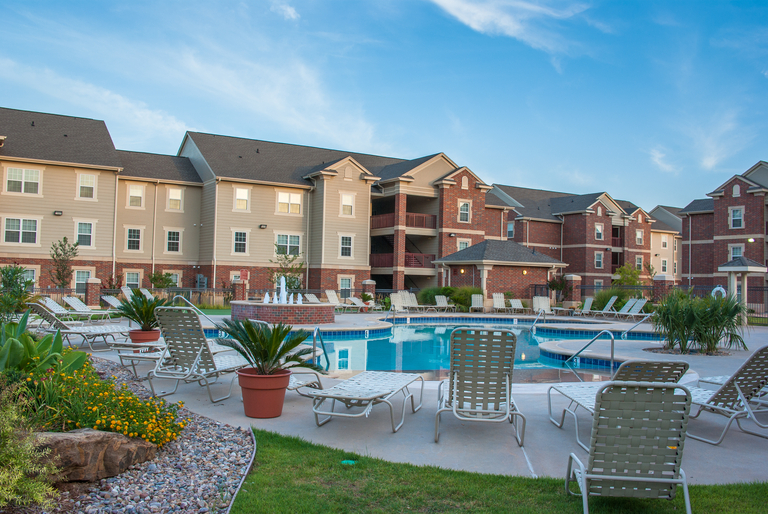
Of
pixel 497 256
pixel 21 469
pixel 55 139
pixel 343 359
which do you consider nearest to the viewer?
pixel 21 469

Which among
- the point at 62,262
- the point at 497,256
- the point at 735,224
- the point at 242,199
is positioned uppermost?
the point at 242,199

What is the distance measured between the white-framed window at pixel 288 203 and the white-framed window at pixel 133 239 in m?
7.36

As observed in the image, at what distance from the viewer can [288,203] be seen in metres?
30.4

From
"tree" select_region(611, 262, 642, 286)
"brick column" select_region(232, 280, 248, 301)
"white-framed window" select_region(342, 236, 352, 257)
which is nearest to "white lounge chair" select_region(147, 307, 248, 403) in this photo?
"brick column" select_region(232, 280, 248, 301)

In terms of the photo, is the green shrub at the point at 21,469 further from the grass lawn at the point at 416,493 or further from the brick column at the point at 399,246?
the brick column at the point at 399,246

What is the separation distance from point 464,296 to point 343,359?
15023 mm

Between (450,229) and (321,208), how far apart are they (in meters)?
7.74

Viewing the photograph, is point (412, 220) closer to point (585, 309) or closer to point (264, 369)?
point (585, 309)

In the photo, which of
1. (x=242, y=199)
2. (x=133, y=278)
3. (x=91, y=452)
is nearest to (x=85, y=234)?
(x=133, y=278)

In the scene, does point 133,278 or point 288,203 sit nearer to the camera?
point 133,278

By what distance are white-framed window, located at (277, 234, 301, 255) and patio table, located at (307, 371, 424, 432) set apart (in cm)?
2401

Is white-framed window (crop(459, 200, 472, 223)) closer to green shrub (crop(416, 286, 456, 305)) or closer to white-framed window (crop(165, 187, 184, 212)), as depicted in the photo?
green shrub (crop(416, 286, 456, 305))

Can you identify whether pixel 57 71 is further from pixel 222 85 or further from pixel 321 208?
pixel 321 208

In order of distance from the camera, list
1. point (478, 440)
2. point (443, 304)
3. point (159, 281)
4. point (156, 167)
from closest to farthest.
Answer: point (478, 440), point (443, 304), point (159, 281), point (156, 167)
